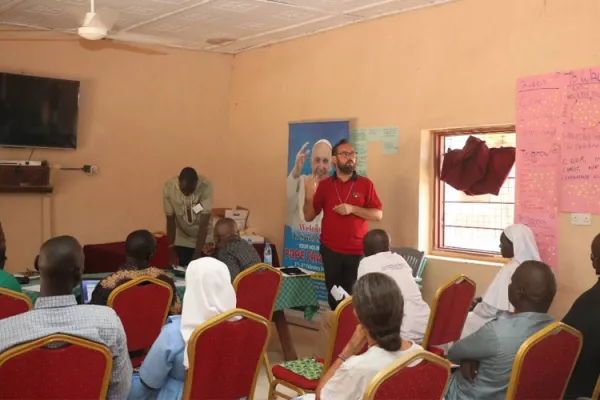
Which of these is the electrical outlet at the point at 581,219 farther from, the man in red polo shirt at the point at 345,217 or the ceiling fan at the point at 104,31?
the ceiling fan at the point at 104,31

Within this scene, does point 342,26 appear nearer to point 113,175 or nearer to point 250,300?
point 113,175

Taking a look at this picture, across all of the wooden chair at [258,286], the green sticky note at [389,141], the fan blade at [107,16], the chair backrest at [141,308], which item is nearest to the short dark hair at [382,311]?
the chair backrest at [141,308]

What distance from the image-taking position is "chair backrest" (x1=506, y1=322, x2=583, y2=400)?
2629 millimetres

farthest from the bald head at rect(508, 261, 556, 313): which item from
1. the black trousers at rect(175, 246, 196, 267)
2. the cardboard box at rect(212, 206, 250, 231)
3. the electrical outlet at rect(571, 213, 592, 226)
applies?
the cardboard box at rect(212, 206, 250, 231)

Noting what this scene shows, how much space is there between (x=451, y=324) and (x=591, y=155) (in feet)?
5.91

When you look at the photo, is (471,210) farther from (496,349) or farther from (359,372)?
(359,372)

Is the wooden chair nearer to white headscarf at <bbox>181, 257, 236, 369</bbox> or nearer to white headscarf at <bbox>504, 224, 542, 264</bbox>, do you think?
white headscarf at <bbox>181, 257, 236, 369</bbox>

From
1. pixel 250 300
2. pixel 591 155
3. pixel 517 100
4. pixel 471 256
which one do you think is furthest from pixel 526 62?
pixel 250 300

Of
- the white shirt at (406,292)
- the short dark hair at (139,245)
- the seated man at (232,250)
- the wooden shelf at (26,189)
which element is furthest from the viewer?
the wooden shelf at (26,189)

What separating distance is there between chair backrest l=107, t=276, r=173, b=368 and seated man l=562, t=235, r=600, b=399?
210 cm

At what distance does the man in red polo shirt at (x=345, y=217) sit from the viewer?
5512 millimetres

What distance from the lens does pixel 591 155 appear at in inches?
188

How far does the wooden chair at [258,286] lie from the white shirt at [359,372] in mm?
1895

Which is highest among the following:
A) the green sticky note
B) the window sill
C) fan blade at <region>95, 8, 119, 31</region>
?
fan blade at <region>95, 8, 119, 31</region>
